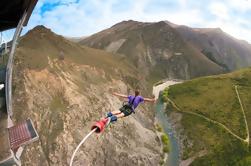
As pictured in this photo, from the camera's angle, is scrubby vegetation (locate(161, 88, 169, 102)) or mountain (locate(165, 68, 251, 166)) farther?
scrubby vegetation (locate(161, 88, 169, 102))

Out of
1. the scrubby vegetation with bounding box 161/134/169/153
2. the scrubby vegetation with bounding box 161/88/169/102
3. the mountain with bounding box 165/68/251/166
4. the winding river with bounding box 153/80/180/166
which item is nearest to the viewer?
the winding river with bounding box 153/80/180/166

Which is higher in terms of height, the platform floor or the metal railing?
the metal railing

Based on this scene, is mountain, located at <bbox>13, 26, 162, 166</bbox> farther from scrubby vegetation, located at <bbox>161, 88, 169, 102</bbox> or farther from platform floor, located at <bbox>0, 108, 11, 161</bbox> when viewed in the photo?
scrubby vegetation, located at <bbox>161, 88, 169, 102</bbox>

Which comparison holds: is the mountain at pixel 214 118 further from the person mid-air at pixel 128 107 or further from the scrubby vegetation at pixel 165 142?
the person mid-air at pixel 128 107

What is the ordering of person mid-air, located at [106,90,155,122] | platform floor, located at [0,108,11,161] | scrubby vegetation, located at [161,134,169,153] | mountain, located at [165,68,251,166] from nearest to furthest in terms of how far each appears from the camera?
person mid-air, located at [106,90,155,122], platform floor, located at [0,108,11,161], scrubby vegetation, located at [161,134,169,153], mountain, located at [165,68,251,166]

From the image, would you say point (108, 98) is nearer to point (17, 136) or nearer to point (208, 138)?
Result: point (208, 138)

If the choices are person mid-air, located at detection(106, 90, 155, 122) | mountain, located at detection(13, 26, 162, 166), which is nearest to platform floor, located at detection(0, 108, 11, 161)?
person mid-air, located at detection(106, 90, 155, 122)

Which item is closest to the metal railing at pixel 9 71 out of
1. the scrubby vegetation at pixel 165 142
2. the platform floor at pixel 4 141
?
the platform floor at pixel 4 141

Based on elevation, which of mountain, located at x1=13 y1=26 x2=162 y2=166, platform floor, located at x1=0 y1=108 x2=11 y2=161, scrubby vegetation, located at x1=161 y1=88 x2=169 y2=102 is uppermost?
platform floor, located at x1=0 y1=108 x2=11 y2=161

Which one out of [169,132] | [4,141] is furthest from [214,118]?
[4,141]
